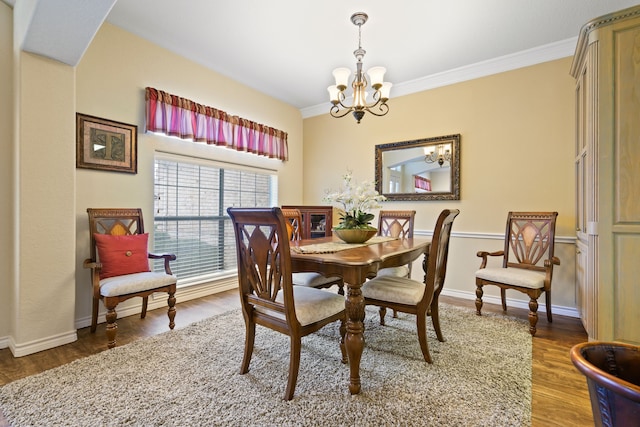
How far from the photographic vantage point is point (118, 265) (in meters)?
2.44

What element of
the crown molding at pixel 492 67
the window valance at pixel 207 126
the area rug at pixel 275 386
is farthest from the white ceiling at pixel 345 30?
the area rug at pixel 275 386

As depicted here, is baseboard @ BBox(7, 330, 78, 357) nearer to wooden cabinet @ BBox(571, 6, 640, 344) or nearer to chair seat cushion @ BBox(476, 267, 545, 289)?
chair seat cushion @ BBox(476, 267, 545, 289)

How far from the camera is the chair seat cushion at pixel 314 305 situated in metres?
1.64

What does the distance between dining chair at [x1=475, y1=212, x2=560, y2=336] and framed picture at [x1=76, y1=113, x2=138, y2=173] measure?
352 cm

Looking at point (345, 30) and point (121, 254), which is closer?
point (121, 254)

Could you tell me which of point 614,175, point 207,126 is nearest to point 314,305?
point 614,175

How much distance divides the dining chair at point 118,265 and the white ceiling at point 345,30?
133 centimetres

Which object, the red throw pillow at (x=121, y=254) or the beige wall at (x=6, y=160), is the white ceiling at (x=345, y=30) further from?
the red throw pillow at (x=121, y=254)

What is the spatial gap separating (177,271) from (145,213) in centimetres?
75

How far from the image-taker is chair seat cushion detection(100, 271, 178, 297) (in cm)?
218

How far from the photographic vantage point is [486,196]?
3447mm

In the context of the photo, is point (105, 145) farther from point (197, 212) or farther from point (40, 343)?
point (40, 343)

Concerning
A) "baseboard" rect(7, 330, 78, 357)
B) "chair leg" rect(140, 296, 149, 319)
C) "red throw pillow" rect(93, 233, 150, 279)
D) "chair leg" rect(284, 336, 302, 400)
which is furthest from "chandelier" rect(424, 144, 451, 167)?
"baseboard" rect(7, 330, 78, 357)

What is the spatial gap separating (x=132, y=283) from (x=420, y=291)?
210cm
